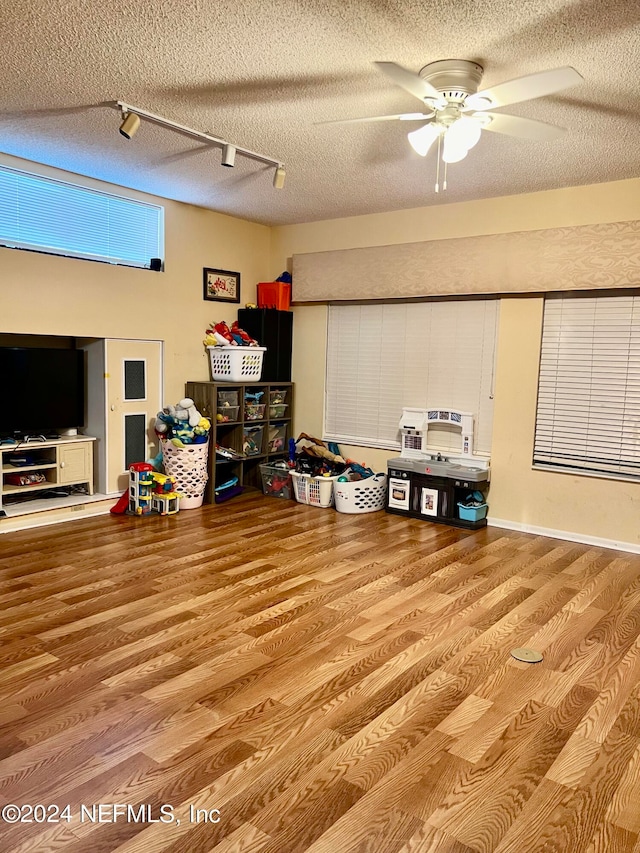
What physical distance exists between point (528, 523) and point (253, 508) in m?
2.25

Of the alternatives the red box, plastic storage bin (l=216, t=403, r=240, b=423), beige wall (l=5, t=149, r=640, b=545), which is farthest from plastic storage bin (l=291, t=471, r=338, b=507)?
the red box

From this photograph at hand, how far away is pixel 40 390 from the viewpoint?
4.87m

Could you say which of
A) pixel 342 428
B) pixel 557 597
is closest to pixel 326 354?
pixel 342 428

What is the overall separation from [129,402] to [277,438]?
1581 millimetres

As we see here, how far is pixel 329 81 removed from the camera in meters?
2.98

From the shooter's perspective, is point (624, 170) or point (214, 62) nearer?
point (214, 62)

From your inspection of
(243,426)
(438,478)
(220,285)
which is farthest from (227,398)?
(438,478)

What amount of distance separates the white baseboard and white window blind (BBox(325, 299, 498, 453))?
61cm

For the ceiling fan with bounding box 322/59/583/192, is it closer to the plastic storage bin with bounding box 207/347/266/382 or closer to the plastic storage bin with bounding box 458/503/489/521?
the plastic storage bin with bounding box 458/503/489/521

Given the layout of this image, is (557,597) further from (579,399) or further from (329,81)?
(329,81)

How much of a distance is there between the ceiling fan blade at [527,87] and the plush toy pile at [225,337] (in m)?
3.36

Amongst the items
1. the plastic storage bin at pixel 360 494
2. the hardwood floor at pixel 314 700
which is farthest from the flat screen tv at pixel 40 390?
the plastic storage bin at pixel 360 494

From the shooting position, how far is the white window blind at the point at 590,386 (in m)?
4.57

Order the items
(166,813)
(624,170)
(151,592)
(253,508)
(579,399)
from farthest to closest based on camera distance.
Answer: (253,508) < (579,399) < (624,170) < (151,592) < (166,813)
